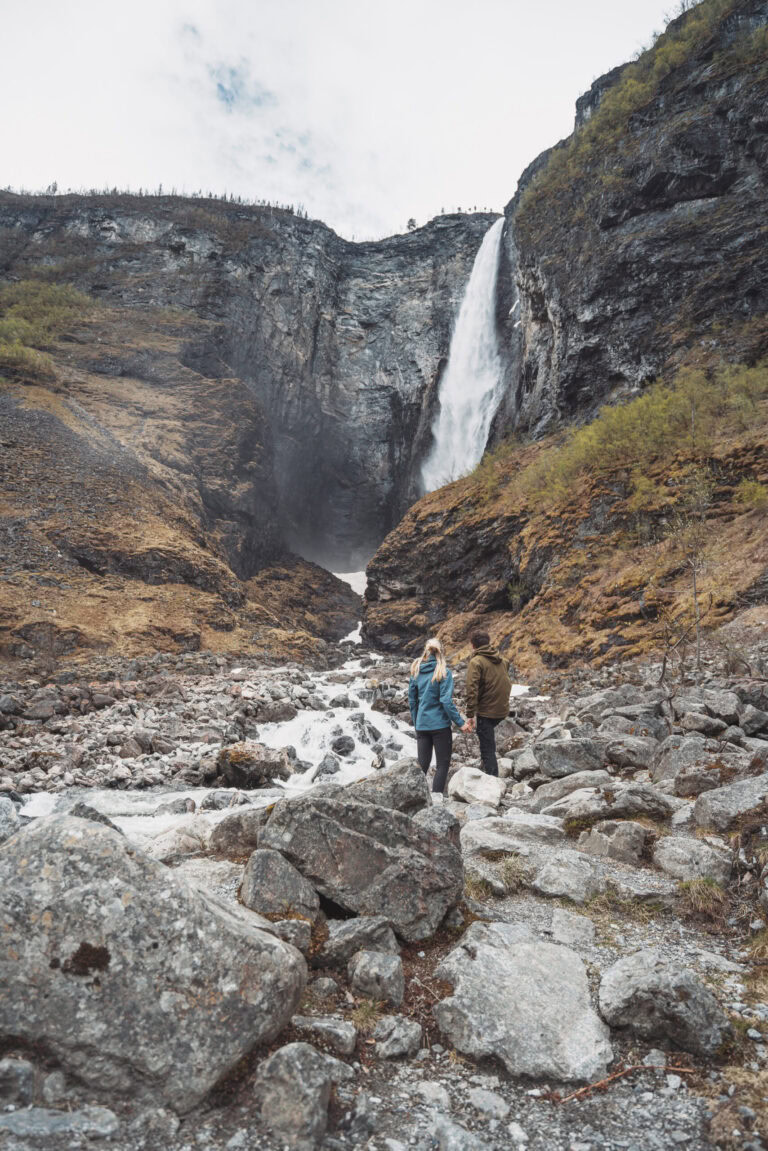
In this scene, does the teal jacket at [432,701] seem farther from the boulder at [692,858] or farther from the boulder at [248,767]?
the boulder at [248,767]

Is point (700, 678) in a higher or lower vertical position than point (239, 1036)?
higher

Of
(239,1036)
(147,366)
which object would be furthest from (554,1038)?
(147,366)

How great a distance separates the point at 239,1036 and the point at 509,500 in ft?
93.5

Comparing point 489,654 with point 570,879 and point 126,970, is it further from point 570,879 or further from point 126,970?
point 126,970

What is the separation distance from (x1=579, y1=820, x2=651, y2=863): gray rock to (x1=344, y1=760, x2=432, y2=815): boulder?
1.50 metres

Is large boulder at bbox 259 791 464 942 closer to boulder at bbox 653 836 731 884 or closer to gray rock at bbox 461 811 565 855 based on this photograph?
gray rock at bbox 461 811 565 855

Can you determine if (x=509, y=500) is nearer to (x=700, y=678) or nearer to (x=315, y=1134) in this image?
(x=700, y=678)

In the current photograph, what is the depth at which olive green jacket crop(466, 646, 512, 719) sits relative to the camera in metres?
7.96

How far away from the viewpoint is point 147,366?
4219cm

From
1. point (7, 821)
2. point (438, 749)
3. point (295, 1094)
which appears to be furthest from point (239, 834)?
point (438, 749)

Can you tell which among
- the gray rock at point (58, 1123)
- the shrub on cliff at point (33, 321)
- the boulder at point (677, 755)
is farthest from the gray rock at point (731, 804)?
the shrub on cliff at point (33, 321)

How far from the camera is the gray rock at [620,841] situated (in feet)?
15.5

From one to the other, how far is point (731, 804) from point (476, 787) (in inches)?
131

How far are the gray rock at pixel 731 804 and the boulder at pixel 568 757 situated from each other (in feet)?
9.03
